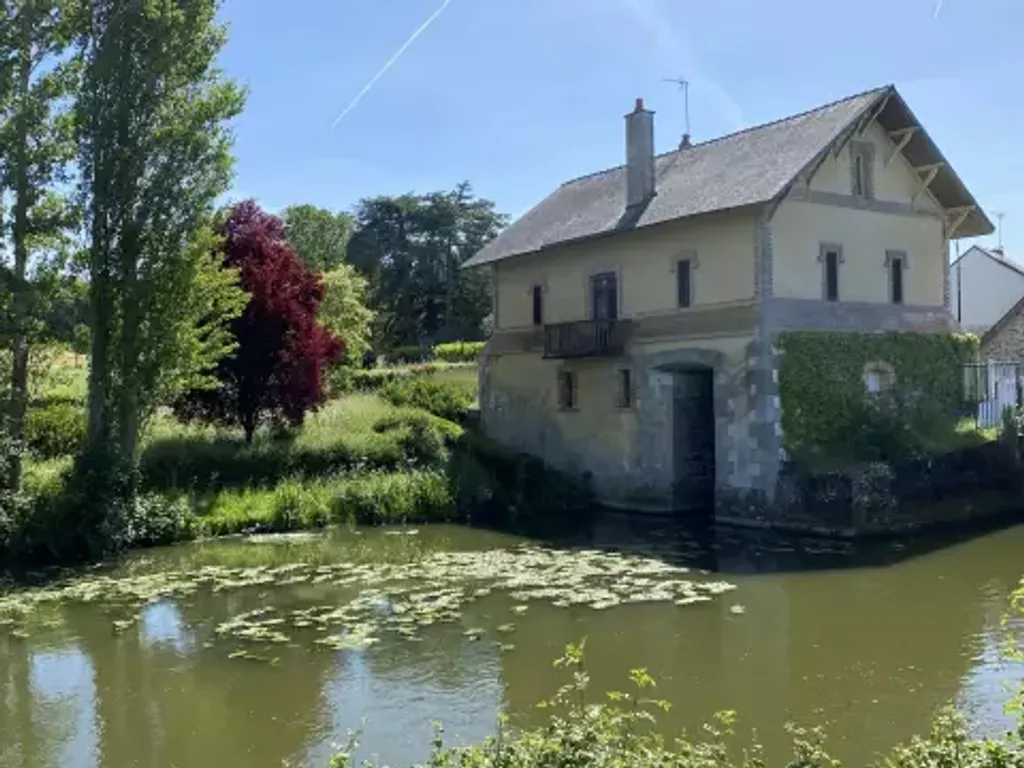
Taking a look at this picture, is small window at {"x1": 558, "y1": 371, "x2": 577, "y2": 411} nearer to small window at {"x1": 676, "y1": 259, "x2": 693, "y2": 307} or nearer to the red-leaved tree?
small window at {"x1": 676, "y1": 259, "x2": 693, "y2": 307}

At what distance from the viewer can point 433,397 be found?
28.4 meters

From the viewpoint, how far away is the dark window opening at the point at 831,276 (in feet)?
66.6

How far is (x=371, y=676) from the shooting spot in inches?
375

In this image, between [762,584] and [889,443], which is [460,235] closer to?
[889,443]

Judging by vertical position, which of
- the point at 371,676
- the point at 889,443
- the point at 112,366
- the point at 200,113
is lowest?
the point at 371,676

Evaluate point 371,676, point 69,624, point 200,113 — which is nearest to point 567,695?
point 371,676

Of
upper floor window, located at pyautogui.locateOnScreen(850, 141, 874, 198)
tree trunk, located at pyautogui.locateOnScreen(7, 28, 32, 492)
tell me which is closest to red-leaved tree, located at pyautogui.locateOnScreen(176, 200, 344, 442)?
tree trunk, located at pyautogui.locateOnScreen(7, 28, 32, 492)

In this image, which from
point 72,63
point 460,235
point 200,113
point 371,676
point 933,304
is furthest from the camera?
point 460,235

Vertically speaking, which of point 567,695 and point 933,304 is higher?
point 933,304

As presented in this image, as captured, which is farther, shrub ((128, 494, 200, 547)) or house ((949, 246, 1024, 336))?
house ((949, 246, 1024, 336))

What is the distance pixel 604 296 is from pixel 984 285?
24.3 metres

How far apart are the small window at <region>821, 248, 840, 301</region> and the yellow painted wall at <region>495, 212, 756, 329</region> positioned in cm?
199

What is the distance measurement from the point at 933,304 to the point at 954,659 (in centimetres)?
1451

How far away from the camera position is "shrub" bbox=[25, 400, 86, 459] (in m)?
20.5
